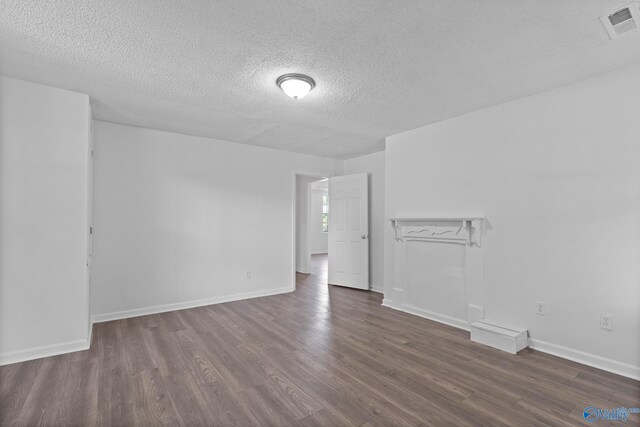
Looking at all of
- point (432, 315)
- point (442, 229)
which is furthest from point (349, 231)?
point (432, 315)

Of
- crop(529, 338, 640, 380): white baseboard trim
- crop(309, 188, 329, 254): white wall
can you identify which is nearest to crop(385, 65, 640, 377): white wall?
crop(529, 338, 640, 380): white baseboard trim

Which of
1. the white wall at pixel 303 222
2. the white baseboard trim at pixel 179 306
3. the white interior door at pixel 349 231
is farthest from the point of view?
the white wall at pixel 303 222

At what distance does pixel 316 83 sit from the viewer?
2879 millimetres

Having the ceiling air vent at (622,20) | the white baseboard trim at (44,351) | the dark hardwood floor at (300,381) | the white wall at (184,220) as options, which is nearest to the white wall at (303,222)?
the white wall at (184,220)

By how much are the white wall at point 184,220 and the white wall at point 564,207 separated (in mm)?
3029

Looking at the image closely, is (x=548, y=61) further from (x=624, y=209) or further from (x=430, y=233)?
(x=430, y=233)

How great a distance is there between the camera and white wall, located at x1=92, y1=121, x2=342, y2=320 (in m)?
3.97

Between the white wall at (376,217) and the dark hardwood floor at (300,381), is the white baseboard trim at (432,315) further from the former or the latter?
the white wall at (376,217)

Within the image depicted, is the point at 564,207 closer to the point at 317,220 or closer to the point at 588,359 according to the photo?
the point at 588,359

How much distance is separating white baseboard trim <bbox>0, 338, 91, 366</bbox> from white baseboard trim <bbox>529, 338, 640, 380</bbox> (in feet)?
14.9

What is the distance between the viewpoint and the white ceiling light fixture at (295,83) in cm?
271

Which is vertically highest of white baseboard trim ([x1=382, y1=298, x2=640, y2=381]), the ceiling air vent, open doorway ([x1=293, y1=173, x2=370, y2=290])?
the ceiling air vent

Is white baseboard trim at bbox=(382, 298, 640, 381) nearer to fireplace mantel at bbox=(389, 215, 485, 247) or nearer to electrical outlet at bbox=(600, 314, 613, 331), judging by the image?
electrical outlet at bbox=(600, 314, 613, 331)

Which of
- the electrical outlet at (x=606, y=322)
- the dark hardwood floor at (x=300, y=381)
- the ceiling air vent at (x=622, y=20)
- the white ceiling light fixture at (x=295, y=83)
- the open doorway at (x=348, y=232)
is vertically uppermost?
the ceiling air vent at (x=622, y=20)
